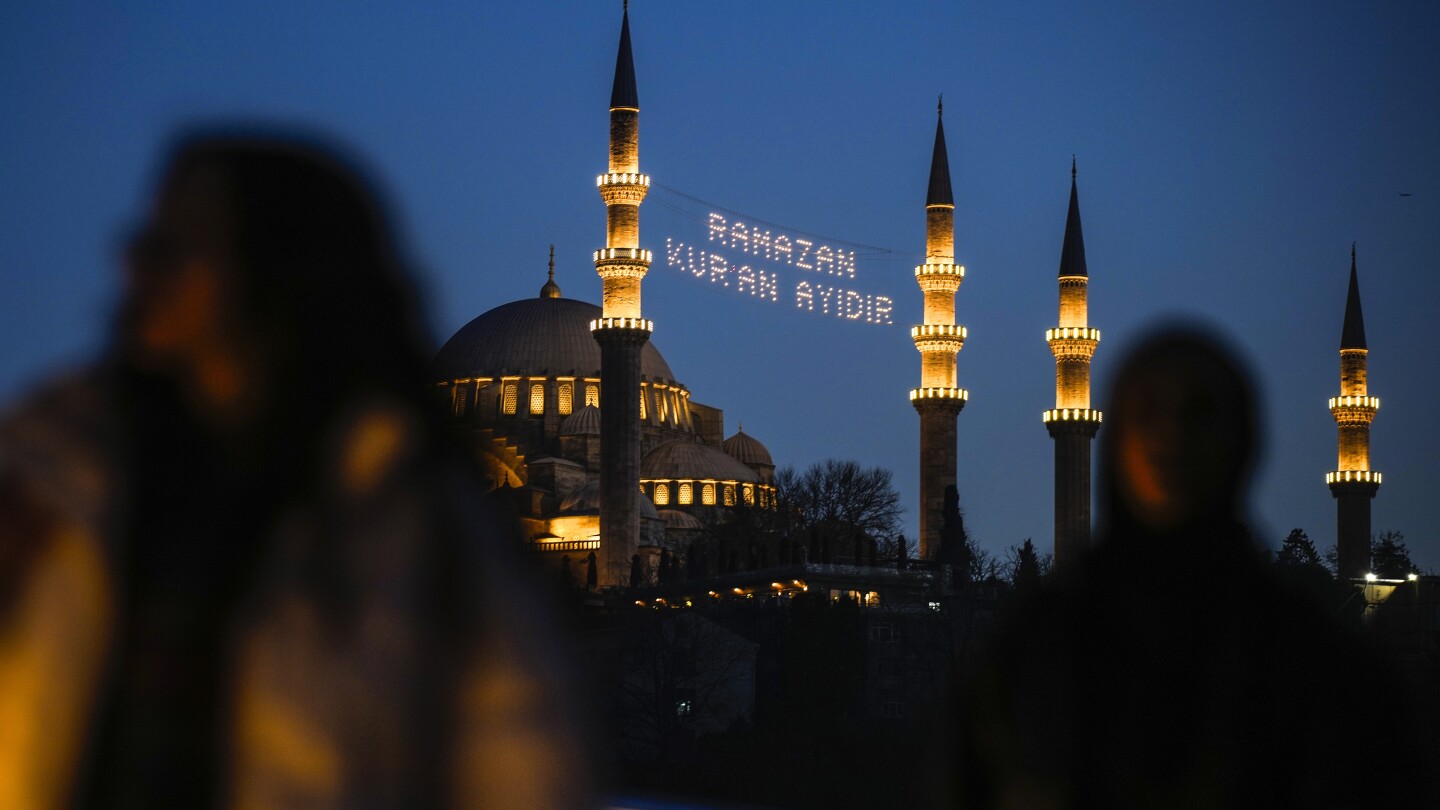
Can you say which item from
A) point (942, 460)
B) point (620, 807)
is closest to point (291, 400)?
point (620, 807)

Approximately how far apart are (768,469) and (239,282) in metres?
70.2

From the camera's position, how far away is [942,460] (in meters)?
50.0

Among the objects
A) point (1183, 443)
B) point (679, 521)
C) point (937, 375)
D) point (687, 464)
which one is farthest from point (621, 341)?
point (1183, 443)

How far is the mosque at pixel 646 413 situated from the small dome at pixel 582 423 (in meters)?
0.06

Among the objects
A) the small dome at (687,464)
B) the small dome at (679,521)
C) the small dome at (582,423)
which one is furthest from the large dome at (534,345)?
the small dome at (679,521)

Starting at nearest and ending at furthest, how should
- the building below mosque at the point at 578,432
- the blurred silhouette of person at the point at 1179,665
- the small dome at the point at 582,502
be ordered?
the blurred silhouette of person at the point at 1179,665
the small dome at the point at 582,502
the building below mosque at the point at 578,432

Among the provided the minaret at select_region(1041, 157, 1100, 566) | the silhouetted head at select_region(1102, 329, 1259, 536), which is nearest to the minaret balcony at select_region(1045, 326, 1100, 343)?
the minaret at select_region(1041, 157, 1100, 566)

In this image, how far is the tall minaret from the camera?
52.6m

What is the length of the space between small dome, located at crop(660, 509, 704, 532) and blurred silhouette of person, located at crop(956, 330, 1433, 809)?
57.5m

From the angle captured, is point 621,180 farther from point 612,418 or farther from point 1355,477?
point 1355,477

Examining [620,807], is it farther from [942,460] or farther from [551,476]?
[551,476]

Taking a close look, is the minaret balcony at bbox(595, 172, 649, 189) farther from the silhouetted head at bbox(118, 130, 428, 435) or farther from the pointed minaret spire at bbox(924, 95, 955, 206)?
the silhouetted head at bbox(118, 130, 428, 435)

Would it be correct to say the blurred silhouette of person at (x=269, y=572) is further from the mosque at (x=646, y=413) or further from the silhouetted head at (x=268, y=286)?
the mosque at (x=646, y=413)

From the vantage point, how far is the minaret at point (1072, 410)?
4981 cm
